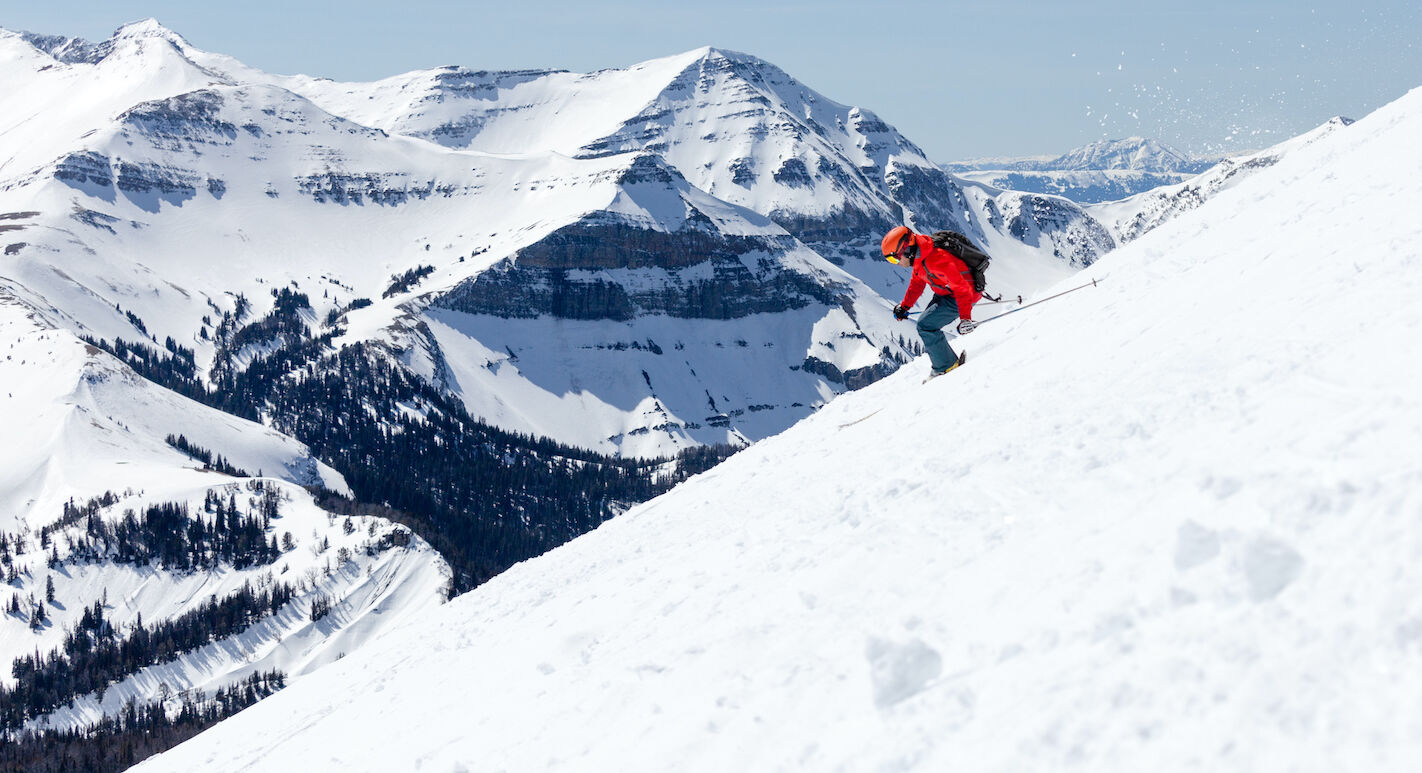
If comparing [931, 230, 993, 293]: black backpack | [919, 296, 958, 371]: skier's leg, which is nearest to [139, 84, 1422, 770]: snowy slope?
[919, 296, 958, 371]: skier's leg

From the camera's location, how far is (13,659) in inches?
5310

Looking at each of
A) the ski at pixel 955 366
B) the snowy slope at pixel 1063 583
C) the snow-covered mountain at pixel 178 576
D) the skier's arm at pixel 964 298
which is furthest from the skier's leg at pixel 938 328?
the snow-covered mountain at pixel 178 576

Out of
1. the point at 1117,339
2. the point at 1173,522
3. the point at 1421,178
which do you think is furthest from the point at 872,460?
the point at 1421,178

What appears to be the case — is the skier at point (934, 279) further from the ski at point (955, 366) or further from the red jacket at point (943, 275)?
the ski at point (955, 366)

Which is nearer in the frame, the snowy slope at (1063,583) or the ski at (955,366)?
the snowy slope at (1063,583)

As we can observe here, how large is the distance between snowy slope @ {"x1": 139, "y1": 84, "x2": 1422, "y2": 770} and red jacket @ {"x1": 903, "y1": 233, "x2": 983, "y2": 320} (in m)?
2.26

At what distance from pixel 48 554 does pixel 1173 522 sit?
178 metres

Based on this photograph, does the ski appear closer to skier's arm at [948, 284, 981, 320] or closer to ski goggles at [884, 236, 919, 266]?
skier's arm at [948, 284, 981, 320]

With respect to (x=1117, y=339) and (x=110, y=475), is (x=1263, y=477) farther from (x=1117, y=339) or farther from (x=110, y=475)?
(x=110, y=475)

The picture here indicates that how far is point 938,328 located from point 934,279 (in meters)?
1.66

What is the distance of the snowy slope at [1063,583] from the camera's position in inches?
327

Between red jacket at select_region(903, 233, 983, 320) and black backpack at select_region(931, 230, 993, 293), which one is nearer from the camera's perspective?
black backpack at select_region(931, 230, 993, 293)

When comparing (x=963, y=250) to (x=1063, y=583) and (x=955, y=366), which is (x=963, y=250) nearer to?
(x=955, y=366)

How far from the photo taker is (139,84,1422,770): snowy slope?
831 cm
